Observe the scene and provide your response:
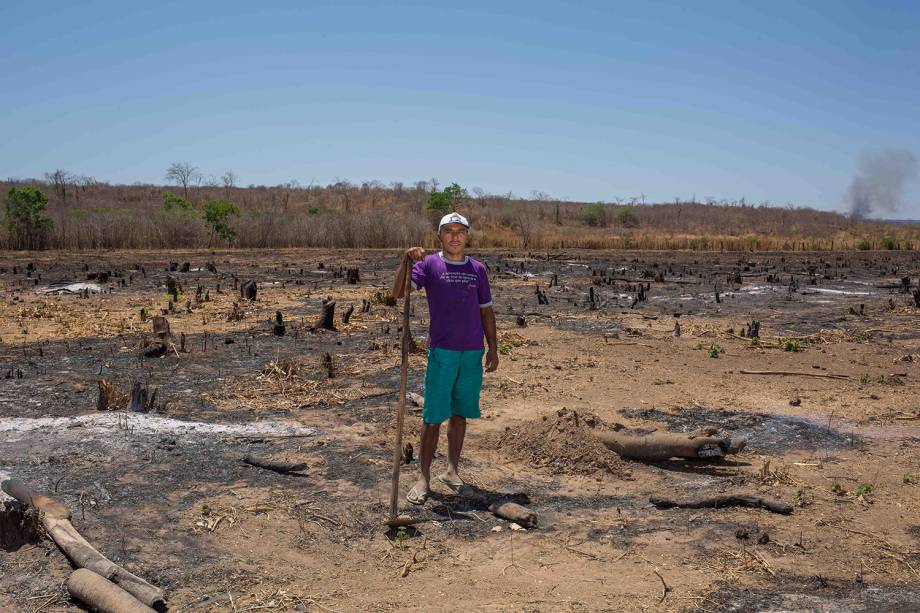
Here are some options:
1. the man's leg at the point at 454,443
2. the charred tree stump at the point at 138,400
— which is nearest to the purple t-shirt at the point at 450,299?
the man's leg at the point at 454,443

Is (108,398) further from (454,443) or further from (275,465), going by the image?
(454,443)

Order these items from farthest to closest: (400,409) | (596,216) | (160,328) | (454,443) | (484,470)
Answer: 1. (596,216)
2. (160,328)
3. (484,470)
4. (454,443)
5. (400,409)

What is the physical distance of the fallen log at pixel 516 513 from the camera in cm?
547

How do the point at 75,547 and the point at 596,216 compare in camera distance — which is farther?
the point at 596,216

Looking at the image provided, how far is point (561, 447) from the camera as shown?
6816 millimetres

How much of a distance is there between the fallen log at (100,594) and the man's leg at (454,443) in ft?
8.03

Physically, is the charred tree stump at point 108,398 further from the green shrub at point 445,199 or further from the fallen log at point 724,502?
the green shrub at point 445,199

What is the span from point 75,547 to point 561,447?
373 cm

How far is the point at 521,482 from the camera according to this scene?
21.0 ft

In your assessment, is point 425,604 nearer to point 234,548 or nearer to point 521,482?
point 234,548

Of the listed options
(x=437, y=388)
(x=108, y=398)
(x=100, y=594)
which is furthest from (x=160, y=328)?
(x=100, y=594)

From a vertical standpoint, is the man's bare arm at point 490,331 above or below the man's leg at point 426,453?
above

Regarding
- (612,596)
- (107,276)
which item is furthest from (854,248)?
(612,596)

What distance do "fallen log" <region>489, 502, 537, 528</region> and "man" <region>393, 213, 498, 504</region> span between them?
0.55 meters
